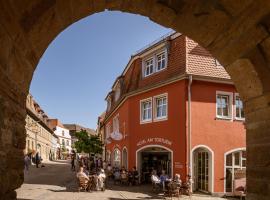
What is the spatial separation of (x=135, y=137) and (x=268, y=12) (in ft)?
62.5

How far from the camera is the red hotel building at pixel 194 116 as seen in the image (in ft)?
61.7

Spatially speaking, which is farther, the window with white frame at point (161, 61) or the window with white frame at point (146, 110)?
the window with white frame at point (146, 110)

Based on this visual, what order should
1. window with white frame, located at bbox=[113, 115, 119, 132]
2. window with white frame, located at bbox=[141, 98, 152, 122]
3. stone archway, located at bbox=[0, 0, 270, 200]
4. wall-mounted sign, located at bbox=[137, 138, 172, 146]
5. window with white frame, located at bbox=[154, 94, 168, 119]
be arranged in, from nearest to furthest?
stone archway, located at bbox=[0, 0, 270, 200]
wall-mounted sign, located at bbox=[137, 138, 172, 146]
window with white frame, located at bbox=[154, 94, 168, 119]
window with white frame, located at bbox=[141, 98, 152, 122]
window with white frame, located at bbox=[113, 115, 119, 132]

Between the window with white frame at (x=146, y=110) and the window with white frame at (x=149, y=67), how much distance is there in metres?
1.69

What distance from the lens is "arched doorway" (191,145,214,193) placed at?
18.6 metres

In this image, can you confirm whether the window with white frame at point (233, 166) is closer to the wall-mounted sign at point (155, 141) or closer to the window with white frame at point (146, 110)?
the wall-mounted sign at point (155, 141)

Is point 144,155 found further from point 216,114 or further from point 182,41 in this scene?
point 182,41

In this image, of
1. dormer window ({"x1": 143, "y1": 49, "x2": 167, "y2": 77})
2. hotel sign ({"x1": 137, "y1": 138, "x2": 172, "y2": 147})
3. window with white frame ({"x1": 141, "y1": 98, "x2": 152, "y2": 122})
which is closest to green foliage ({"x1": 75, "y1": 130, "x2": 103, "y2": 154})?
hotel sign ({"x1": 137, "y1": 138, "x2": 172, "y2": 147})

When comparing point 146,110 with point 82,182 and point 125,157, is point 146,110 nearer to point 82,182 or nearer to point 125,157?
point 125,157

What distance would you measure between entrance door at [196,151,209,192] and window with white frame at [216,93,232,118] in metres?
2.25

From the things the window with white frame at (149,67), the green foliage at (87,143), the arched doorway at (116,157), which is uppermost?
the window with white frame at (149,67)

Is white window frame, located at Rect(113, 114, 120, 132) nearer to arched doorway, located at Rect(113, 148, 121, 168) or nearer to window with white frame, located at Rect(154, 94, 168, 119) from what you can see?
arched doorway, located at Rect(113, 148, 121, 168)

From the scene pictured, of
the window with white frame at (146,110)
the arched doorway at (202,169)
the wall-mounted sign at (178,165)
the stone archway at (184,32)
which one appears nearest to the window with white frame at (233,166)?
the arched doorway at (202,169)

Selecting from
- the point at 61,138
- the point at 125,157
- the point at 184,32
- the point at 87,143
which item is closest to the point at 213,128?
the point at 125,157
